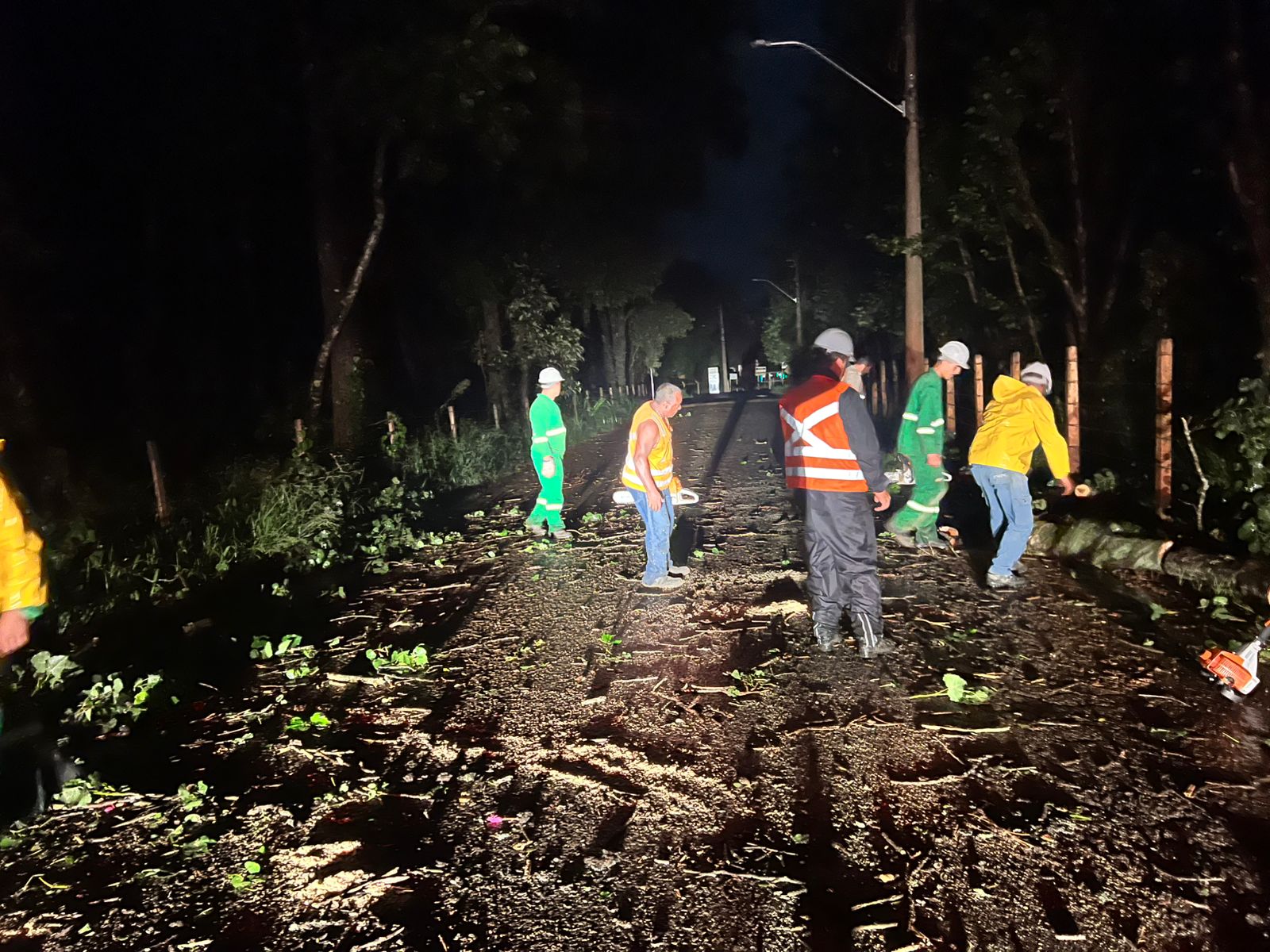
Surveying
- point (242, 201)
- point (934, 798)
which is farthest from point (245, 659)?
point (242, 201)

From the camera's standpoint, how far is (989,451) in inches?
253

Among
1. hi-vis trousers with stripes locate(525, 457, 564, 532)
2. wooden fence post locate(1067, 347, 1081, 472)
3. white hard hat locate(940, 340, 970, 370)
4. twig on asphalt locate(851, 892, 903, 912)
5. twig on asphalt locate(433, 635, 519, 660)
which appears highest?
white hard hat locate(940, 340, 970, 370)

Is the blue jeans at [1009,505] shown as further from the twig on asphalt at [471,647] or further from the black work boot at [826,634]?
the twig on asphalt at [471,647]

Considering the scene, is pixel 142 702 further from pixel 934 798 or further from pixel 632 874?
pixel 934 798

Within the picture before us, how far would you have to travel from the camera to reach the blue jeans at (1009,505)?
636 centimetres

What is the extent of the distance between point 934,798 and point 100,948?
3409 mm

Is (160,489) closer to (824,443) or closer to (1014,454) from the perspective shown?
(824,443)

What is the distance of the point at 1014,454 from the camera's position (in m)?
6.31

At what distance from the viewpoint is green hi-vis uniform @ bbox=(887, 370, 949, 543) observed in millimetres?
7516

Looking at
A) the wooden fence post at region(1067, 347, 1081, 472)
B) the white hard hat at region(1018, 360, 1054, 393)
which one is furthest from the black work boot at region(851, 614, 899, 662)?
the wooden fence post at region(1067, 347, 1081, 472)

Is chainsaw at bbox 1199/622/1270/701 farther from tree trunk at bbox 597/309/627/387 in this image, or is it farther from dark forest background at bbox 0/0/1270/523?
tree trunk at bbox 597/309/627/387

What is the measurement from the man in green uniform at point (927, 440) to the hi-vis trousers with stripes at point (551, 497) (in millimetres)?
3658

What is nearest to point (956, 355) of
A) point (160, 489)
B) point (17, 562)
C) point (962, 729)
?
point (962, 729)

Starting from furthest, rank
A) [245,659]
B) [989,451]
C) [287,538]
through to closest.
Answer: [287,538]
[989,451]
[245,659]
